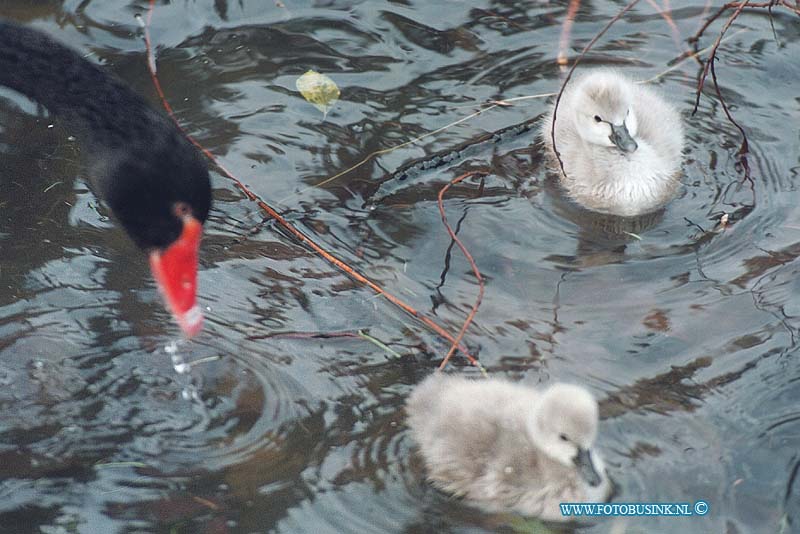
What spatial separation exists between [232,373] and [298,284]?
0.53 meters

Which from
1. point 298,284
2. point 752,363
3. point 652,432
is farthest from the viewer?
point 298,284

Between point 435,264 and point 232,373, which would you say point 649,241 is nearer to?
point 435,264

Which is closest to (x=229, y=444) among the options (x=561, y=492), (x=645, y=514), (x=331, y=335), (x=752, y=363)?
(x=331, y=335)

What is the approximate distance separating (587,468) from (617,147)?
1.79 metres

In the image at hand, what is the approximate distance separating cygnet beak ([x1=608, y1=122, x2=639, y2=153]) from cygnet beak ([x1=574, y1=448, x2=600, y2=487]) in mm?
1669

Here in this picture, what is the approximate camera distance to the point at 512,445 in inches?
136

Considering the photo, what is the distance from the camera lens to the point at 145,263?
4379mm

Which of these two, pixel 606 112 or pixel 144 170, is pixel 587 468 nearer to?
pixel 144 170

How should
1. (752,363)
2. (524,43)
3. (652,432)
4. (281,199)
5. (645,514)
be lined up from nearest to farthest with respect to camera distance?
1. (645,514)
2. (652,432)
3. (752,363)
4. (281,199)
5. (524,43)

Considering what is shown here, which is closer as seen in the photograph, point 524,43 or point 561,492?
point 561,492

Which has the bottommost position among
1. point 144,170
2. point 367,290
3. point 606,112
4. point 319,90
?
point 367,290

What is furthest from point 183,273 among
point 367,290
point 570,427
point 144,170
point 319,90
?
point 319,90

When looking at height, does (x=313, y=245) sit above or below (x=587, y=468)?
below

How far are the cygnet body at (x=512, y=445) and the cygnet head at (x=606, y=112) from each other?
149 centimetres
